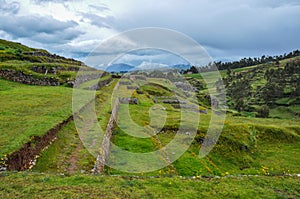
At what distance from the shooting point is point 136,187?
1151cm

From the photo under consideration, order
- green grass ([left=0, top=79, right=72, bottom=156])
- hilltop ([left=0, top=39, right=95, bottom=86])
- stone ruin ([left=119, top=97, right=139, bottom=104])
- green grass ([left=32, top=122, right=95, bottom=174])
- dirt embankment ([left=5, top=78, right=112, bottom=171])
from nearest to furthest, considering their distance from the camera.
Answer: dirt embankment ([left=5, top=78, right=112, bottom=171]) < green grass ([left=32, top=122, right=95, bottom=174]) < green grass ([left=0, top=79, right=72, bottom=156]) < hilltop ([left=0, top=39, right=95, bottom=86]) < stone ruin ([left=119, top=97, right=139, bottom=104])

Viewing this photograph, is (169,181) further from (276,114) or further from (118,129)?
(276,114)

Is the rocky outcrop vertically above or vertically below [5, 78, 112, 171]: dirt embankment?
above

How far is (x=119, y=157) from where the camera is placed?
65.6ft

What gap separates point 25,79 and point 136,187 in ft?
111

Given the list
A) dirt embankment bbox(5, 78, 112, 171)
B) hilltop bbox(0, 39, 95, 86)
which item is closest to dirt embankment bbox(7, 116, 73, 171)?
dirt embankment bbox(5, 78, 112, 171)

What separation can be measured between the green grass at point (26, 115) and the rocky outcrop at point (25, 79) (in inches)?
264

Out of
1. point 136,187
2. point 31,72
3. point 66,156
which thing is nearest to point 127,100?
point 31,72

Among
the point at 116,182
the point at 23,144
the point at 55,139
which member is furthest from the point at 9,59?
the point at 116,182

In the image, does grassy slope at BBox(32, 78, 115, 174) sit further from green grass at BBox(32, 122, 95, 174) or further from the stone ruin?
the stone ruin

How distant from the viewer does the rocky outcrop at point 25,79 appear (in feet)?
122

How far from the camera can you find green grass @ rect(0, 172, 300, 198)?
10297 millimetres

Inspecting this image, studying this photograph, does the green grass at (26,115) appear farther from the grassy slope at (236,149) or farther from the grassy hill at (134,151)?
the grassy slope at (236,149)

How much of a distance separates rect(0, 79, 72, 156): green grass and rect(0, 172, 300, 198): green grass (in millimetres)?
3156
